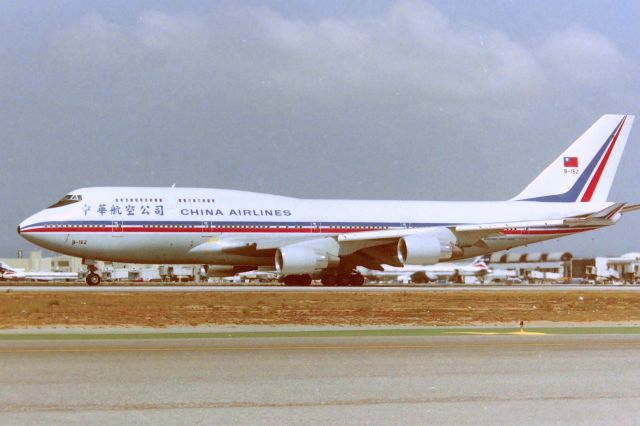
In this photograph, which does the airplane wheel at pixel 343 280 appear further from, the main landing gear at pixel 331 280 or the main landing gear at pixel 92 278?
the main landing gear at pixel 92 278

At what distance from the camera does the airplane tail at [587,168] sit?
172 ft

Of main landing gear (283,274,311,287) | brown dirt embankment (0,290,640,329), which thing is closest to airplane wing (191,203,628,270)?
main landing gear (283,274,311,287)

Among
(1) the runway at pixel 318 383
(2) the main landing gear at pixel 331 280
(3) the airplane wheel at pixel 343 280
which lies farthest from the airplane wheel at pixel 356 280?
(1) the runway at pixel 318 383

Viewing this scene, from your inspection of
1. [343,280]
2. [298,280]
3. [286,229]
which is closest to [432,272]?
[343,280]

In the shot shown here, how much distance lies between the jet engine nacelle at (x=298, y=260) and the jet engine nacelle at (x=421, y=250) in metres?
3.80

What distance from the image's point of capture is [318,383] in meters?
11.5

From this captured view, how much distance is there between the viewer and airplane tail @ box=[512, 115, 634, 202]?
52.3 metres

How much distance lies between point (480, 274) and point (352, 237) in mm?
57653

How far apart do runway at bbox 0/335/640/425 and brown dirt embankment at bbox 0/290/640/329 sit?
24.4 ft

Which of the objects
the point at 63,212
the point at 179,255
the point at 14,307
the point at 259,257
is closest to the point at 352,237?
the point at 259,257

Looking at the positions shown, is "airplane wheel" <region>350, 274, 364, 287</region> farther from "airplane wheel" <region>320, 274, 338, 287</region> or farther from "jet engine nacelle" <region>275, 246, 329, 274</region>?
"jet engine nacelle" <region>275, 246, 329, 274</region>

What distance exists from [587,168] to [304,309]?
94.5ft

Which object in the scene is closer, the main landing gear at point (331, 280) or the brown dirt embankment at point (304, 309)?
the brown dirt embankment at point (304, 309)

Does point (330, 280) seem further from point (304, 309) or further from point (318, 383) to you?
point (318, 383)
